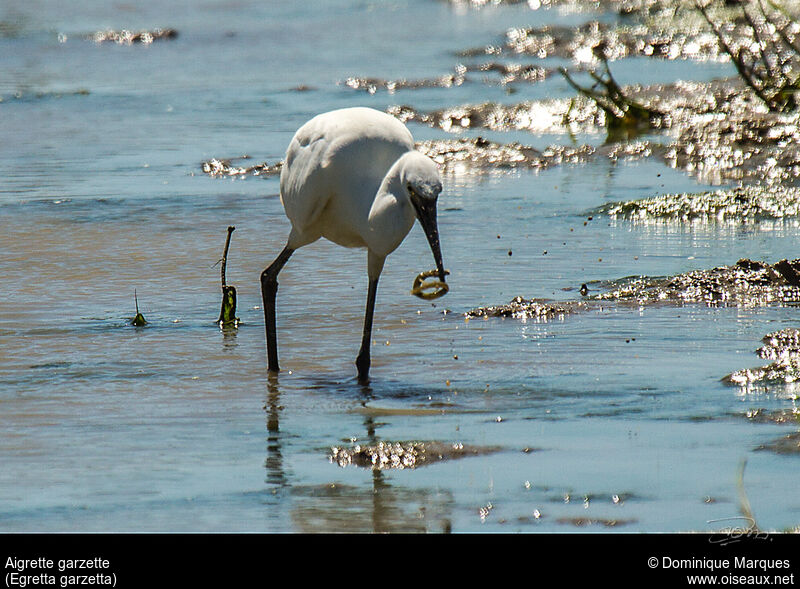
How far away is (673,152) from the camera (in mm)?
10883

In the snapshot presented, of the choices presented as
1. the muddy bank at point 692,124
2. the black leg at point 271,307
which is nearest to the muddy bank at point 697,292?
the black leg at point 271,307

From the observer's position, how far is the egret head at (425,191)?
516 centimetres

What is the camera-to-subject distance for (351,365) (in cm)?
614

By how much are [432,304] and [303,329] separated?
757mm

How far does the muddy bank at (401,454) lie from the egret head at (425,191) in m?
0.76

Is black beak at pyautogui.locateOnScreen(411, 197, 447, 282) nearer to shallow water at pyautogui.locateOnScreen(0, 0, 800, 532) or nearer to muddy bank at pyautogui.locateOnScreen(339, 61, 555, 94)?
shallow water at pyautogui.locateOnScreen(0, 0, 800, 532)

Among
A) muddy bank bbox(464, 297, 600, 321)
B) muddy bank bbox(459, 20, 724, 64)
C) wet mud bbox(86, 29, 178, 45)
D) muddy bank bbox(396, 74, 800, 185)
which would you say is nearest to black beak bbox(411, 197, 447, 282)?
muddy bank bbox(464, 297, 600, 321)

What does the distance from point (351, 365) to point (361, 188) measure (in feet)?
3.06

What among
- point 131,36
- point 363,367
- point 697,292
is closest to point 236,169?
point 697,292

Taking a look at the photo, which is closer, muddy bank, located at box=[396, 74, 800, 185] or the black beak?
the black beak

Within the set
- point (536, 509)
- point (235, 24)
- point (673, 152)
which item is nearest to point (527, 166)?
point (673, 152)

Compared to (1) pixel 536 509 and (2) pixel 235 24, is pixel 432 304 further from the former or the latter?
(2) pixel 235 24

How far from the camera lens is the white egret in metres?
5.25
